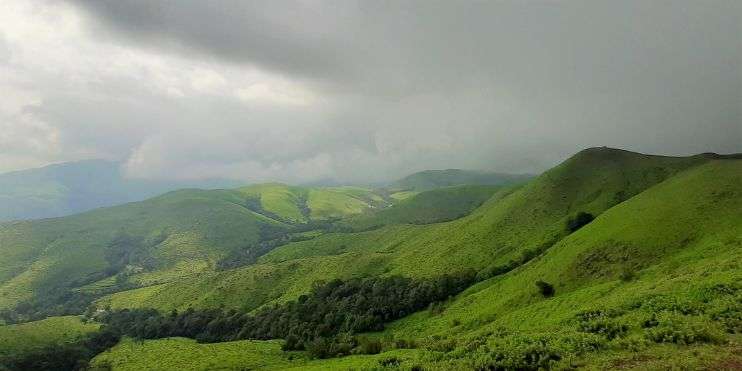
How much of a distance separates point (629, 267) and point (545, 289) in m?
19.4

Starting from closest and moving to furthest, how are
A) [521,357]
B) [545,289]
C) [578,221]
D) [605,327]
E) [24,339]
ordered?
[521,357], [605,327], [545,289], [578,221], [24,339]

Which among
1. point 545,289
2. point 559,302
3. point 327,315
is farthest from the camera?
point 327,315

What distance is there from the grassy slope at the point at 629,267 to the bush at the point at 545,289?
195cm

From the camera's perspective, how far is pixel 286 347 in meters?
133

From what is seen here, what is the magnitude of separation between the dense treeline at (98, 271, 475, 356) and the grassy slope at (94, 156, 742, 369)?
30.1ft

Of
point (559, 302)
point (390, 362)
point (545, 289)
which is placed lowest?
point (390, 362)

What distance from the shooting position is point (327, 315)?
519 ft

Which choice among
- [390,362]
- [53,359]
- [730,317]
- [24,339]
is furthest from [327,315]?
[24,339]

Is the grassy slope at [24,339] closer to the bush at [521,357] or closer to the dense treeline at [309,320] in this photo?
the dense treeline at [309,320]

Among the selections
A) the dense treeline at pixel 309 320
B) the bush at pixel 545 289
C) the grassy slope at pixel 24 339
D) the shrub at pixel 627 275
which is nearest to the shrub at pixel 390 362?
the dense treeline at pixel 309 320

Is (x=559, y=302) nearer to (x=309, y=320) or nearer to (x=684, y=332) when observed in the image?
(x=684, y=332)

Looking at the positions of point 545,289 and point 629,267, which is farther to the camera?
point 545,289

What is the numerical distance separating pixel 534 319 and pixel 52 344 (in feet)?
629

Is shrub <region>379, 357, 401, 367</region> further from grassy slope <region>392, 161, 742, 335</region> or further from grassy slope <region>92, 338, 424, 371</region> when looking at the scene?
grassy slope <region>392, 161, 742, 335</region>
